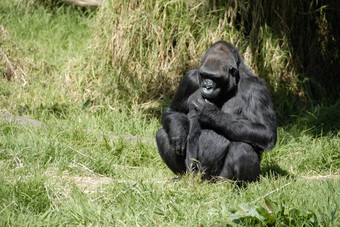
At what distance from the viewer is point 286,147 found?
6.76 metres

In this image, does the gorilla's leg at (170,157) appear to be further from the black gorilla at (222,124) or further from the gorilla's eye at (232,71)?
the gorilla's eye at (232,71)

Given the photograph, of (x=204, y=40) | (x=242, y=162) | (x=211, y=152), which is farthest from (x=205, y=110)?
(x=204, y=40)

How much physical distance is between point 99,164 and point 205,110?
4.38 feet

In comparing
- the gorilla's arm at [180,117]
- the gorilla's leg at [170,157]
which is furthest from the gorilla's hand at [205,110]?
the gorilla's leg at [170,157]

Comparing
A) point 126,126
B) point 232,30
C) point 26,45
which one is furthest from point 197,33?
point 26,45

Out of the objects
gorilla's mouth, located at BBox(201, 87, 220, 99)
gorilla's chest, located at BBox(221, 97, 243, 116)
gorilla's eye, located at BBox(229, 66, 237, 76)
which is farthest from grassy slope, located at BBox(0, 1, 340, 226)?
gorilla's eye, located at BBox(229, 66, 237, 76)

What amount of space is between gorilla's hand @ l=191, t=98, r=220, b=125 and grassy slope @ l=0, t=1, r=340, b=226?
67 cm

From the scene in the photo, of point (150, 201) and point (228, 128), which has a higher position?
point (228, 128)

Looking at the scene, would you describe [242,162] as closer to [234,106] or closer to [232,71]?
[234,106]

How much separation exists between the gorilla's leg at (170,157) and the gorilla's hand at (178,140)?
131 millimetres

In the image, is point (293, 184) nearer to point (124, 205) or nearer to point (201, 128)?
point (201, 128)

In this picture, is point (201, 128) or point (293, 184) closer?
point (293, 184)

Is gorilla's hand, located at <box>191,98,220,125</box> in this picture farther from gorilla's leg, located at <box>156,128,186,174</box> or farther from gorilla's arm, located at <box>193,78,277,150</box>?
gorilla's leg, located at <box>156,128,186,174</box>

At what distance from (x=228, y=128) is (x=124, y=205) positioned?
140 cm
